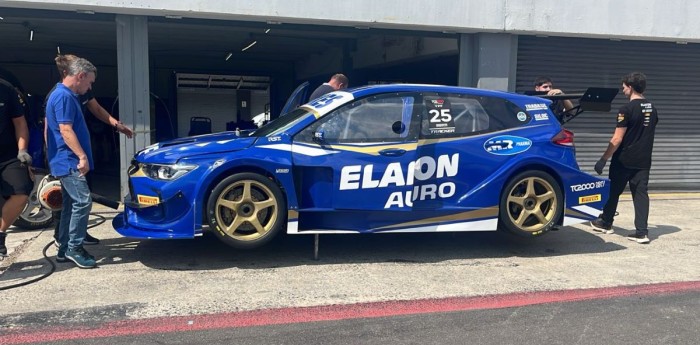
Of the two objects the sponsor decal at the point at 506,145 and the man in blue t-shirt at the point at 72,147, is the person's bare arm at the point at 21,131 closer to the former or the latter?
the man in blue t-shirt at the point at 72,147

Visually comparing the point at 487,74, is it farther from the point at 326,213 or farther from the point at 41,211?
the point at 41,211

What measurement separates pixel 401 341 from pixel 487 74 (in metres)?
6.24

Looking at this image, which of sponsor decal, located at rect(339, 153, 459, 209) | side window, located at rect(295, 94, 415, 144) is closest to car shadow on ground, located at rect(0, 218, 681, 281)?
sponsor decal, located at rect(339, 153, 459, 209)

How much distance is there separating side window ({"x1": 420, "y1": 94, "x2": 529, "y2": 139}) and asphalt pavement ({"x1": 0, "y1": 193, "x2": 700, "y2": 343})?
1.30m

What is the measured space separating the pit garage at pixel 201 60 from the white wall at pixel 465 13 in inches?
15.4

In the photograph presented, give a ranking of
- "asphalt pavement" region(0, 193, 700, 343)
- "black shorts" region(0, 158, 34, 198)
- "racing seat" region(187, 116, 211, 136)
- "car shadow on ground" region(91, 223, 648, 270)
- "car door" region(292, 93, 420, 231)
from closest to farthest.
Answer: "asphalt pavement" region(0, 193, 700, 343) < "black shorts" region(0, 158, 34, 198) < "car door" region(292, 93, 420, 231) < "car shadow on ground" region(91, 223, 648, 270) < "racing seat" region(187, 116, 211, 136)

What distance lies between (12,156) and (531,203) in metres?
4.97

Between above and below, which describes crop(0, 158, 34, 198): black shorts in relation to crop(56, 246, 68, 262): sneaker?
above

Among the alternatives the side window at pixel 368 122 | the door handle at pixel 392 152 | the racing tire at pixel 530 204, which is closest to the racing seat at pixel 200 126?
the side window at pixel 368 122

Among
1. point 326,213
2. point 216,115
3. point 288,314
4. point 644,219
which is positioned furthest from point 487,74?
point 216,115

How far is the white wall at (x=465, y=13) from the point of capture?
7359mm

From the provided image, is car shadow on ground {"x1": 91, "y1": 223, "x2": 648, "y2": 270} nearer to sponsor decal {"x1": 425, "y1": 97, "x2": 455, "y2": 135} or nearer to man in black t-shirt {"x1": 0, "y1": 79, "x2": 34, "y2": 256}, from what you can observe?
man in black t-shirt {"x1": 0, "y1": 79, "x2": 34, "y2": 256}

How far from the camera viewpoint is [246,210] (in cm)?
489

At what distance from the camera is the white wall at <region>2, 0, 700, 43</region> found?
7.36m
